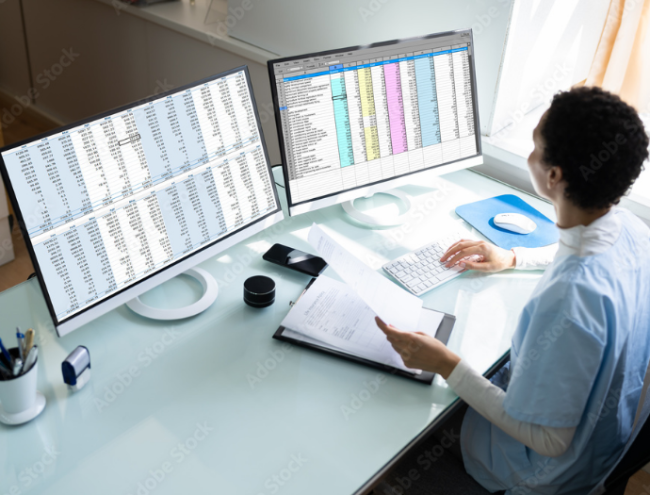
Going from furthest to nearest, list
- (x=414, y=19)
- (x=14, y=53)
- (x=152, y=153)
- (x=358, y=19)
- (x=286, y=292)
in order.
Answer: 1. (x=14, y=53)
2. (x=358, y=19)
3. (x=414, y=19)
4. (x=286, y=292)
5. (x=152, y=153)

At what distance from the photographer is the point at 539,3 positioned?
1792mm

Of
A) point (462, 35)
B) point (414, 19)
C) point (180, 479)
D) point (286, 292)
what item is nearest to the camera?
point (180, 479)

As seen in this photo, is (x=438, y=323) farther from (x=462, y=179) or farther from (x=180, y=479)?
(x=462, y=179)

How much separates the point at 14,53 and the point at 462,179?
316 centimetres

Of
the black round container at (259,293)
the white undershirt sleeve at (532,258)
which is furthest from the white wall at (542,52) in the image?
the black round container at (259,293)

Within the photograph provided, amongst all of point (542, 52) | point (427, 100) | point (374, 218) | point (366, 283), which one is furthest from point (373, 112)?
point (542, 52)

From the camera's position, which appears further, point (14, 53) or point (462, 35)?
point (14, 53)

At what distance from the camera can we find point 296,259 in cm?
143

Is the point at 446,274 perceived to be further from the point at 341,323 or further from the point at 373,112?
the point at 373,112

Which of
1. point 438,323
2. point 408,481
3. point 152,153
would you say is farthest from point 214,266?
point 408,481

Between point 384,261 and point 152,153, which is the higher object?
point 152,153

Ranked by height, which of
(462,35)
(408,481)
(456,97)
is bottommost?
(408,481)

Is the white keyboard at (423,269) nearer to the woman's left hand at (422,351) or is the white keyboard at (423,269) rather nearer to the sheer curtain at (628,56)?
the woman's left hand at (422,351)

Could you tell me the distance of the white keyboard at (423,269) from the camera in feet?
4.54
